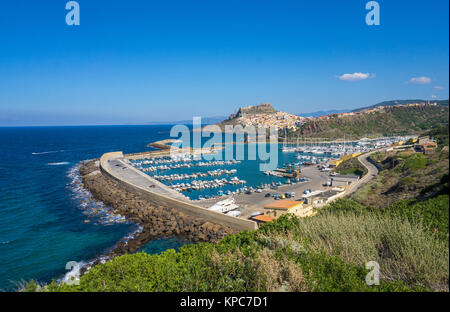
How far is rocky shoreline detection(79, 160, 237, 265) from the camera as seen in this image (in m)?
16.1

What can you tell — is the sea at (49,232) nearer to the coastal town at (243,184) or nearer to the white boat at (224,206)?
the white boat at (224,206)

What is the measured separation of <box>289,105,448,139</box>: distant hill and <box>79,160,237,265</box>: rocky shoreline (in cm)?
6507

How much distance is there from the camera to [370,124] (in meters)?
80.6

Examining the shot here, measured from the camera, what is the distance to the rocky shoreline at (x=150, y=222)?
16078 mm

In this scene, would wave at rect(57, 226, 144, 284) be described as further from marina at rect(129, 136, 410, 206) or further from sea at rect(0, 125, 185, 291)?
marina at rect(129, 136, 410, 206)

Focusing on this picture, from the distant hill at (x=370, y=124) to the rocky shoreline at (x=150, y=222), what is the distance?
6507cm

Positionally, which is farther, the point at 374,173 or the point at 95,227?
the point at 374,173

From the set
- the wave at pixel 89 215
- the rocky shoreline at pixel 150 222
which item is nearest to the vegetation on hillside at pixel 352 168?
the rocky shoreline at pixel 150 222

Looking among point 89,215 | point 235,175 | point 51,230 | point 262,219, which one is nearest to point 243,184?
point 235,175

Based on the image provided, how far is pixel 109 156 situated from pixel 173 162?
11037 millimetres

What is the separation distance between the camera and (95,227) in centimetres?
1853

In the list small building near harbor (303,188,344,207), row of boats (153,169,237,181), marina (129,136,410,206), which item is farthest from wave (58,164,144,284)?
small building near harbor (303,188,344,207)
